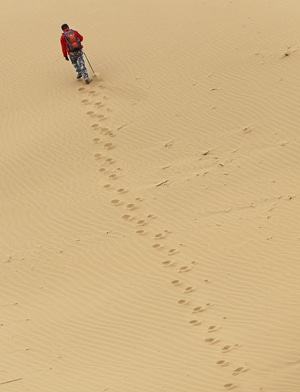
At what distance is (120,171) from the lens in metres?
17.0

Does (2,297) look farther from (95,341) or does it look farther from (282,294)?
(282,294)

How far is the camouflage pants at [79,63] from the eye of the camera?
63.9 ft

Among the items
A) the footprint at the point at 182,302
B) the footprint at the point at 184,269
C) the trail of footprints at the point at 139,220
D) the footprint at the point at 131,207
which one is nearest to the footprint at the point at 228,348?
the trail of footprints at the point at 139,220

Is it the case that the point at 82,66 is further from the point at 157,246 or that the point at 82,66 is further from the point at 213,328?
the point at 213,328

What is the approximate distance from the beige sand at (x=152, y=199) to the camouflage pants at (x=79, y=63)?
299mm

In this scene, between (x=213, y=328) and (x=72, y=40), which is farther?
(x=72, y=40)

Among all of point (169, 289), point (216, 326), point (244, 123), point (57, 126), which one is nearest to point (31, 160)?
point (57, 126)

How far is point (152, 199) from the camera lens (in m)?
16.1

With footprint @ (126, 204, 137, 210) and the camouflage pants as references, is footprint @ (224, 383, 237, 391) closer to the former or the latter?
footprint @ (126, 204, 137, 210)

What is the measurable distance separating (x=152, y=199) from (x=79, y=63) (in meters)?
4.65

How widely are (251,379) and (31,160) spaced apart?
7972mm

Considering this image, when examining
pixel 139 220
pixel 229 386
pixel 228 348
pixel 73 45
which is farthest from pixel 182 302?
pixel 73 45

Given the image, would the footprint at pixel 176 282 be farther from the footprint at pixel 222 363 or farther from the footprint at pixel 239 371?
the footprint at pixel 239 371

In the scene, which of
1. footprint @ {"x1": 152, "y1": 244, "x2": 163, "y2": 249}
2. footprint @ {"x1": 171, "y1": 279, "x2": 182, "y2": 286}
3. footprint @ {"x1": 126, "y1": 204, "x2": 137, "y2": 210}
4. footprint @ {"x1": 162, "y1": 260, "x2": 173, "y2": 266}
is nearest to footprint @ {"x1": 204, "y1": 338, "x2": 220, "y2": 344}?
footprint @ {"x1": 171, "y1": 279, "x2": 182, "y2": 286}
